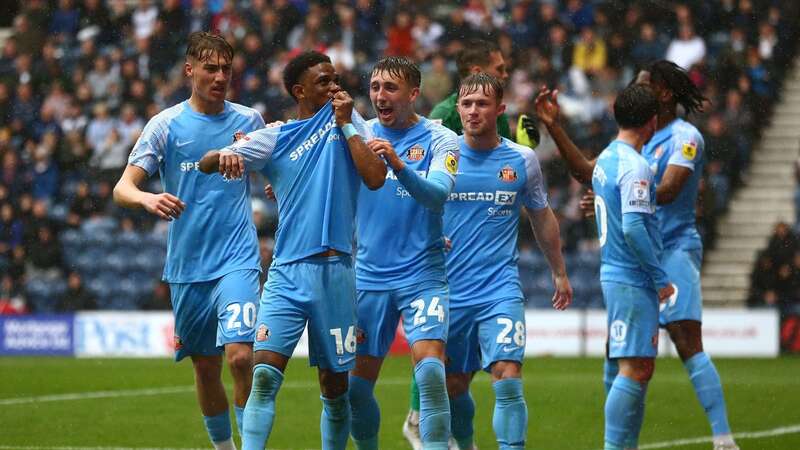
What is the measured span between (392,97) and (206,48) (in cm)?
133

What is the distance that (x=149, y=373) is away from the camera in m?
17.1

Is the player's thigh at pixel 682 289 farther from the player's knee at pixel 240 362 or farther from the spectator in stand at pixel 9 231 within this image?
the spectator in stand at pixel 9 231

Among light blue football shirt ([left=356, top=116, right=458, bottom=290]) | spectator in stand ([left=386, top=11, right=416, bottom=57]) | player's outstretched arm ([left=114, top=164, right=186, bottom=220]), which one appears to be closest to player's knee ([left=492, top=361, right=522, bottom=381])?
light blue football shirt ([left=356, top=116, right=458, bottom=290])

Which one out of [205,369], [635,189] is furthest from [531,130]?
[205,369]

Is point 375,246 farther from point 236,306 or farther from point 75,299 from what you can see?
point 75,299

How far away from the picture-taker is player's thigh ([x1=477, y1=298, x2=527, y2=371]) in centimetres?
818

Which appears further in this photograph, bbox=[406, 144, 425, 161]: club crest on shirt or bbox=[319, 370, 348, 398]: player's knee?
bbox=[406, 144, 425, 161]: club crest on shirt

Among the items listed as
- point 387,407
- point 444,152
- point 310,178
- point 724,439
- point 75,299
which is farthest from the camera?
point 75,299

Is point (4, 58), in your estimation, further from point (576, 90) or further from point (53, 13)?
point (576, 90)

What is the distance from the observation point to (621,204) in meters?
8.39

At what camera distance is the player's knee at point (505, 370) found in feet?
26.6

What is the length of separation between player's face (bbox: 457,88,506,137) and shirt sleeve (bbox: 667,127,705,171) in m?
1.75

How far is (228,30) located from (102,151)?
320 cm

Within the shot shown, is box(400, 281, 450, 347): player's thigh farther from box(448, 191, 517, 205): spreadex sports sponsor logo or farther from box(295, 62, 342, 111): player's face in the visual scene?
box(295, 62, 342, 111): player's face
